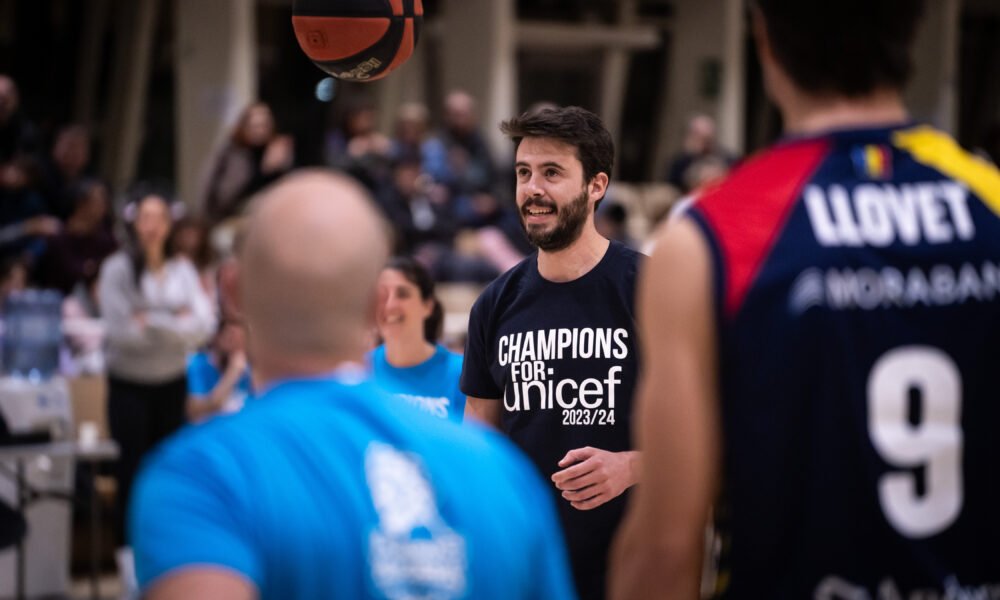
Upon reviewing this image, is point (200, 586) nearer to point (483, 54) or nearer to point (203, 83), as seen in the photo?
point (203, 83)

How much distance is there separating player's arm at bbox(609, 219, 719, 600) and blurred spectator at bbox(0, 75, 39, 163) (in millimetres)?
8204

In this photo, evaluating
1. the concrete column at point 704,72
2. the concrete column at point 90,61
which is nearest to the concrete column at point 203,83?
the concrete column at point 90,61

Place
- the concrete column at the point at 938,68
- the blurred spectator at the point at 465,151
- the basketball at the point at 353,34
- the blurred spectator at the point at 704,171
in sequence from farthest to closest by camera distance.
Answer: the concrete column at the point at 938,68 → the blurred spectator at the point at 465,151 → the blurred spectator at the point at 704,171 → the basketball at the point at 353,34

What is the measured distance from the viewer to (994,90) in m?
19.4

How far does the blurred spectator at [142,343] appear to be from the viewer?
7984 mm

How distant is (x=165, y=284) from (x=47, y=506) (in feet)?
4.75

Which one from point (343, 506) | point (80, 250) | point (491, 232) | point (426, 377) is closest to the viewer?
point (343, 506)

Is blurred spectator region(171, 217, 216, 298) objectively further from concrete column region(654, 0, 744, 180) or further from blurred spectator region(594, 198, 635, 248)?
concrete column region(654, 0, 744, 180)

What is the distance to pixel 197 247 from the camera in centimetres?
867

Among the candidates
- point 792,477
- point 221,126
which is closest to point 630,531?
point 792,477

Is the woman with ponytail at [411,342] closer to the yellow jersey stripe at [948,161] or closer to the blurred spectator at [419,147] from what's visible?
the yellow jersey stripe at [948,161]

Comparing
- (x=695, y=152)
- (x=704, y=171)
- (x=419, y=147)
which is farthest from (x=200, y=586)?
(x=695, y=152)

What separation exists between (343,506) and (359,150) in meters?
9.04

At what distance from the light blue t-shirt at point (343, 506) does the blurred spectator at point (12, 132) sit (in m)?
8.25
